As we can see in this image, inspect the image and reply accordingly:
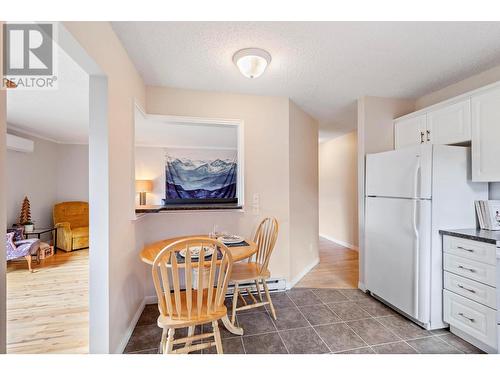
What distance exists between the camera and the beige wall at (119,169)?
153cm

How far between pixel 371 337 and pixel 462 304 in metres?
0.78

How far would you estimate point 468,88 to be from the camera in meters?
2.41

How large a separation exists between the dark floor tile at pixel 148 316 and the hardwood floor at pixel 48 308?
0.43 metres

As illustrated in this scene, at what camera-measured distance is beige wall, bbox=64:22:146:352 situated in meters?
1.53

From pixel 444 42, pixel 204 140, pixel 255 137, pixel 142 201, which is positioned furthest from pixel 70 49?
pixel 142 201

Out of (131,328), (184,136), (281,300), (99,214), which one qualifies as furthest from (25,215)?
(281,300)

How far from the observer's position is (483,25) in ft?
5.41

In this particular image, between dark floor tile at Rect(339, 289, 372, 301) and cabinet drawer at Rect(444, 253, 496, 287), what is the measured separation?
3.12ft

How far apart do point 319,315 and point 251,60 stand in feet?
7.83

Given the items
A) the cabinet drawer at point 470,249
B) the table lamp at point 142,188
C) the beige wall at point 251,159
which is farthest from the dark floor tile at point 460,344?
the table lamp at point 142,188

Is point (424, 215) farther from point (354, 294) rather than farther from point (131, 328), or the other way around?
point (131, 328)

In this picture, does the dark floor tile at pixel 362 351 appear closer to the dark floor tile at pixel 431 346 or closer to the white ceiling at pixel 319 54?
the dark floor tile at pixel 431 346

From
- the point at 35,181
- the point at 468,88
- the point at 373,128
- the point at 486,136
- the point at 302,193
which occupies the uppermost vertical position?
the point at 468,88
